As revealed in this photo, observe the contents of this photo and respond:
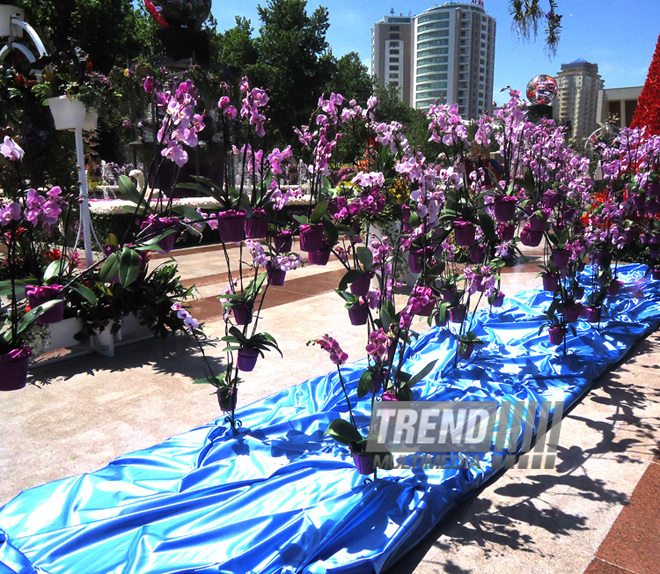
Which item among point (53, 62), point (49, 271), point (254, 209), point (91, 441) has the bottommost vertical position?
point (91, 441)

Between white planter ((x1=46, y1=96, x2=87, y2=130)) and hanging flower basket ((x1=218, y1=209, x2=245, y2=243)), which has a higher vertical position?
white planter ((x1=46, y1=96, x2=87, y2=130))

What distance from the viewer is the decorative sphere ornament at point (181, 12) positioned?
56.4 feet

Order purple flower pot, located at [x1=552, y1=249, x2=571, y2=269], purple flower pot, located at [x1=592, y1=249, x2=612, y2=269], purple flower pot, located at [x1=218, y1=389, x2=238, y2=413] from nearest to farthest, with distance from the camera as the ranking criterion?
purple flower pot, located at [x1=218, y1=389, x2=238, y2=413]
purple flower pot, located at [x1=552, y1=249, x2=571, y2=269]
purple flower pot, located at [x1=592, y1=249, x2=612, y2=269]

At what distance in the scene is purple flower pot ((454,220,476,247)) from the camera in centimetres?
277

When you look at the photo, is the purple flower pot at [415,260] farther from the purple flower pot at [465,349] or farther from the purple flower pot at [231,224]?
the purple flower pot at [465,349]

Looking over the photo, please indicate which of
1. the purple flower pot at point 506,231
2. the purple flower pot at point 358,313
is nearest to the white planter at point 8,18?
the purple flower pot at point 358,313

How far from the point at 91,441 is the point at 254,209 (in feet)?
6.32

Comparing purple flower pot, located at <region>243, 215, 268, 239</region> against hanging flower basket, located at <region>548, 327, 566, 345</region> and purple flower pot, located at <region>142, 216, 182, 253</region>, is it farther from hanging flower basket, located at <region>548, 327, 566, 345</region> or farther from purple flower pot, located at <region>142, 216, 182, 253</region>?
hanging flower basket, located at <region>548, 327, 566, 345</region>

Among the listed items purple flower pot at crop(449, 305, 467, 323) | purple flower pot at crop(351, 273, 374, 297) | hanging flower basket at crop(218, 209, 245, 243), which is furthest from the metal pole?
purple flower pot at crop(449, 305, 467, 323)

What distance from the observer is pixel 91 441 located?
11.1 ft

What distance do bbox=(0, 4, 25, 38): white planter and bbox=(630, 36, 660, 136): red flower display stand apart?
933 cm

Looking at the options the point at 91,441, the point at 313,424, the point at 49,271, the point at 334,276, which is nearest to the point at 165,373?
the point at 91,441

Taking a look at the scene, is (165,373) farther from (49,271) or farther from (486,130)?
(486,130)

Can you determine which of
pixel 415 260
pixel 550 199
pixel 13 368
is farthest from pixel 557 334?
pixel 13 368
